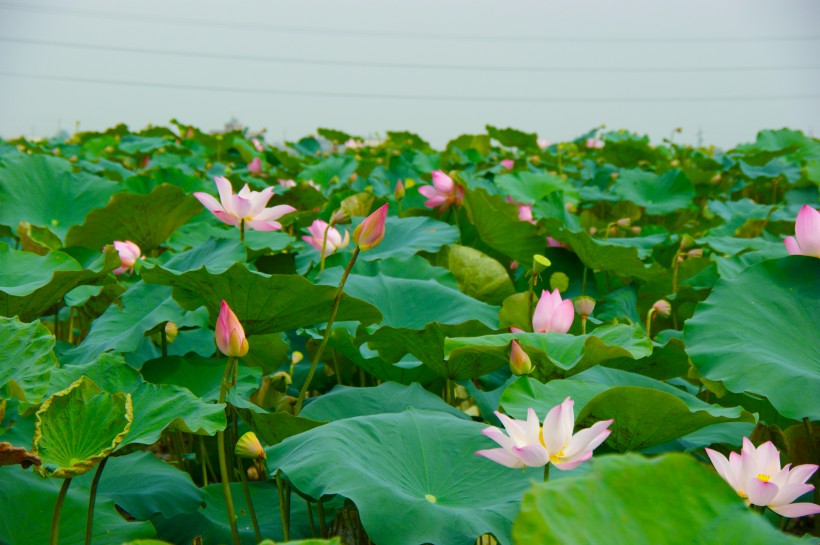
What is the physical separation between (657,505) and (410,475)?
0.43 meters

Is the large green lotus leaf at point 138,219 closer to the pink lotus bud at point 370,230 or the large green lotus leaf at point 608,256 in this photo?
the pink lotus bud at point 370,230

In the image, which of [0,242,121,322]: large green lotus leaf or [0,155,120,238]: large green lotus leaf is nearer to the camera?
[0,242,121,322]: large green lotus leaf

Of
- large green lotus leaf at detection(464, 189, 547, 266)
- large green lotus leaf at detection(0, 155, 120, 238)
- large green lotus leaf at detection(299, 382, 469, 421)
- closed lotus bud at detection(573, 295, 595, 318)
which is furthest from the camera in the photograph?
large green lotus leaf at detection(0, 155, 120, 238)

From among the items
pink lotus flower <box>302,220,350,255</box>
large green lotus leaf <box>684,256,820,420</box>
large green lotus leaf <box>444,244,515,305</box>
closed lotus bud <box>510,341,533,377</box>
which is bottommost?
large green lotus leaf <box>444,244,515,305</box>

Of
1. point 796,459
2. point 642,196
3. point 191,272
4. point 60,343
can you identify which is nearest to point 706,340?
point 796,459

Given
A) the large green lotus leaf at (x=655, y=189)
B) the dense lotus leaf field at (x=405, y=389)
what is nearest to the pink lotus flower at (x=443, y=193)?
the dense lotus leaf field at (x=405, y=389)

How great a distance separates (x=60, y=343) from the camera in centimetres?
152

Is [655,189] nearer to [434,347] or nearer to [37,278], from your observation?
[434,347]

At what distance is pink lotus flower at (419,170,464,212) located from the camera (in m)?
2.04

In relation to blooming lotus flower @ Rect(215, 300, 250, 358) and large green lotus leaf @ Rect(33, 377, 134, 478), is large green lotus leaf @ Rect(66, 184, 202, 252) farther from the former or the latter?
large green lotus leaf @ Rect(33, 377, 134, 478)

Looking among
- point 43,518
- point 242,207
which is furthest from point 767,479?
Answer: point 242,207

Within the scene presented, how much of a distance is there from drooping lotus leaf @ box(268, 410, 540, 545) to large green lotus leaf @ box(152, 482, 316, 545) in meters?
0.23

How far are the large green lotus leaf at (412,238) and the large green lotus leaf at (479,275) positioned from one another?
4cm

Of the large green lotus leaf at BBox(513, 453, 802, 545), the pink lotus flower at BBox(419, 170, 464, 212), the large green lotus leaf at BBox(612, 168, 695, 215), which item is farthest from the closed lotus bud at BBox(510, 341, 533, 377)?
the large green lotus leaf at BBox(612, 168, 695, 215)
